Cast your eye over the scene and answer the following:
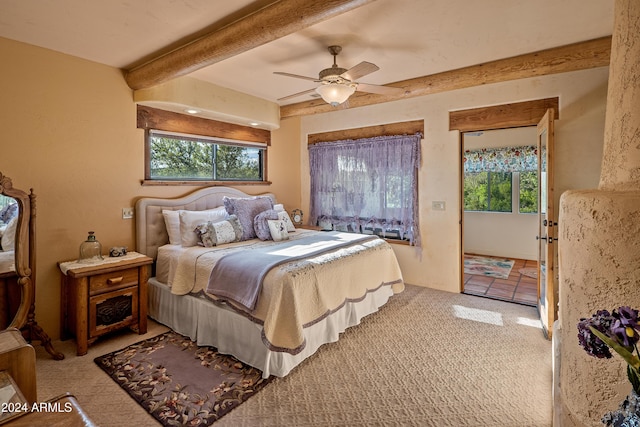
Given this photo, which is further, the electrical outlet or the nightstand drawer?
the electrical outlet

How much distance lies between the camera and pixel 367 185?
184 inches

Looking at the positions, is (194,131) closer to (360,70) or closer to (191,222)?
(191,222)

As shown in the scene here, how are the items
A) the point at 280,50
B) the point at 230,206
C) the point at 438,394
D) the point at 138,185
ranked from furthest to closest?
the point at 230,206 < the point at 138,185 < the point at 280,50 < the point at 438,394

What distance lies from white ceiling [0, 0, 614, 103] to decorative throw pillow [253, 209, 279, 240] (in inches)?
62.6

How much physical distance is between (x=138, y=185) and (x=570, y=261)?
12.1 feet

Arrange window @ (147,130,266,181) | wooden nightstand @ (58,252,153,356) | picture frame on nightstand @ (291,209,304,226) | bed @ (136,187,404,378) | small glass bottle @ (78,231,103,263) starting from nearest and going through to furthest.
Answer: bed @ (136,187,404,378) < wooden nightstand @ (58,252,153,356) < small glass bottle @ (78,231,103,263) < window @ (147,130,266,181) < picture frame on nightstand @ (291,209,304,226)

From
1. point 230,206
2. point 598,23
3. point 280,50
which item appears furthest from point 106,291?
point 598,23

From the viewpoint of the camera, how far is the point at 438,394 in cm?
212

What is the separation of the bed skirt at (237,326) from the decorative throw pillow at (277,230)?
108cm

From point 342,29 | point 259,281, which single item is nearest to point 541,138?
point 342,29

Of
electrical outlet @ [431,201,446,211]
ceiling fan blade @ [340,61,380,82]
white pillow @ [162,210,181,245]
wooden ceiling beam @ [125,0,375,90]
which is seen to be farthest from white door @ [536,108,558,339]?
white pillow @ [162,210,181,245]

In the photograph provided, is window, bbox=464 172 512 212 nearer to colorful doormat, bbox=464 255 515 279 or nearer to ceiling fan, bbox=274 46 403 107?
colorful doormat, bbox=464 255 515 279

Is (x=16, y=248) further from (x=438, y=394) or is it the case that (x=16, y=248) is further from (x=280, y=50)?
(x=438, y=394)

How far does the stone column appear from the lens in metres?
1.03
